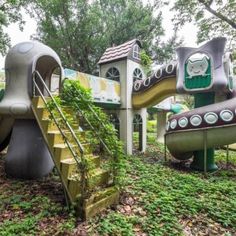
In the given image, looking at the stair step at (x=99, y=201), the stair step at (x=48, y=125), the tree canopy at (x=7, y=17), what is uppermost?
the tree canopy at (x=7, y=17)

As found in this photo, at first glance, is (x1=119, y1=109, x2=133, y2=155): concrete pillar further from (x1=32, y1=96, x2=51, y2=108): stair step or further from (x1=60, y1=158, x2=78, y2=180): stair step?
(x1=60, y1=158, x2=78, y2=180): stair step

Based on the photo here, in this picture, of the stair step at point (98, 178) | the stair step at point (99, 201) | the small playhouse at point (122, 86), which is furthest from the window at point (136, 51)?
the stair step at point (99, 201)

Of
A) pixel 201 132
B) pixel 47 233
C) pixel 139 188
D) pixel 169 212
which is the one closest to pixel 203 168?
pixel 201 132

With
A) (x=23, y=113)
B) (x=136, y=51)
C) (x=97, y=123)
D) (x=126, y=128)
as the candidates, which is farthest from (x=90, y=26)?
(x=97, y=123)

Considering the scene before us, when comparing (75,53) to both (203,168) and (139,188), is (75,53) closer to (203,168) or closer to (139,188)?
(203,168)

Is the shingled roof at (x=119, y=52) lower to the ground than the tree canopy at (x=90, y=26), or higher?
lower

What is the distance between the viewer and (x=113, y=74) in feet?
37.1

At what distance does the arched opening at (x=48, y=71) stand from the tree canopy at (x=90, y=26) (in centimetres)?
1369

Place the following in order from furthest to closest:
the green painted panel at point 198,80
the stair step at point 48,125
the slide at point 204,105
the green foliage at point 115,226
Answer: the green painted panel at point 198,80
the slide at point 204,105
the stair step at point 48,125
the green foliage at point 115,226

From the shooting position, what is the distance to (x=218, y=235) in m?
4.39

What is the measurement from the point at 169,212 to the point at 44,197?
7.75ft

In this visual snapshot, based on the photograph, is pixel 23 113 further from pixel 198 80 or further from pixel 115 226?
pixel 198 80

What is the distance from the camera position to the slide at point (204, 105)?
8078 mm

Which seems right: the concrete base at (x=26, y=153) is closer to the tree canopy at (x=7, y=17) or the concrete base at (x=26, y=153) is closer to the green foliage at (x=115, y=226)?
the green foliage at (x=115, y=226)
